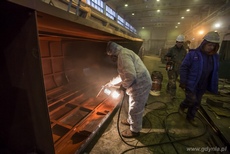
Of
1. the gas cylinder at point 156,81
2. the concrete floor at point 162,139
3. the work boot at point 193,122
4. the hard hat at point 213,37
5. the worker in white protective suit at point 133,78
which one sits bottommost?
the concrete floor at point 162,139

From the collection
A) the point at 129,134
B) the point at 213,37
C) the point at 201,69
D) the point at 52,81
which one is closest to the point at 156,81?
the point at 201,69

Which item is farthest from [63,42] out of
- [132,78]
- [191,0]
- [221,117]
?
[191,0]

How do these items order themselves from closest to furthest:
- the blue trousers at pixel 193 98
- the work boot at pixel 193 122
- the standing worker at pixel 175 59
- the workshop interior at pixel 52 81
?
the workshop interior at pixel 52 81
the blue trousers at pixel 193 98
the work boot at pixel 193 122
the standing worker at pixel 175 59

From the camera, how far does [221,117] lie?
2.74m

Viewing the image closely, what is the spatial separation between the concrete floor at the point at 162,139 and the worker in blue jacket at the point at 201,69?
56 centimetres

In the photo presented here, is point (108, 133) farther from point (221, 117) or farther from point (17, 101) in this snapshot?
point (221, 117)

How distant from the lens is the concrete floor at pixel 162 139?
190 cm

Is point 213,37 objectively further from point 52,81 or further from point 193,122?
point 52,81

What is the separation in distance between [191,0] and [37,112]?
15.0m

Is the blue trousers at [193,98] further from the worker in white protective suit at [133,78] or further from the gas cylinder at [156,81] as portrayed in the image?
the gas cylinder at [156,81]

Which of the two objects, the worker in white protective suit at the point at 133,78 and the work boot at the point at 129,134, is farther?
the work boot at the point at 129,134

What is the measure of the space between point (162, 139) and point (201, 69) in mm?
1484

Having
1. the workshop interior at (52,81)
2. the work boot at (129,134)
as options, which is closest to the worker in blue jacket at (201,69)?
the workshop interior at (52,81)

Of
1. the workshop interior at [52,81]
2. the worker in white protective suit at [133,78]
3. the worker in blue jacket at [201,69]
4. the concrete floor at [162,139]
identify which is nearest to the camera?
the workshop interior at [52,81]
